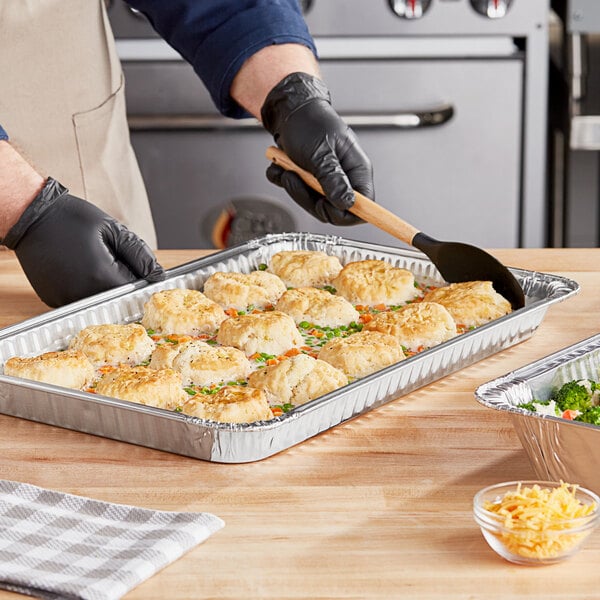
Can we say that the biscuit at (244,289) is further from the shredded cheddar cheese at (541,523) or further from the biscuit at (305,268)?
the shredded cheddar cheese at (541,523)

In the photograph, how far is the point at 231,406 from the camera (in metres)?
1.29

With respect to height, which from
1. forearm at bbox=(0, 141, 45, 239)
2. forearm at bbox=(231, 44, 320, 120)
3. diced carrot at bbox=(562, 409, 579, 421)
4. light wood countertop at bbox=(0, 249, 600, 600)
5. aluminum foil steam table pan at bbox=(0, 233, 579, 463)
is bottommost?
light wood countertop at bbox=(0, 249, 600, 600)

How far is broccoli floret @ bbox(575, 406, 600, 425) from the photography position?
3.86 ft

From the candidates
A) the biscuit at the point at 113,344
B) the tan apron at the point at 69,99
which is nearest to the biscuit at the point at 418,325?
the biscuit at the point at 113,344

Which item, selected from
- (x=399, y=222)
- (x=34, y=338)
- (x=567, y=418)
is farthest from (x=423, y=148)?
(x=567, y=418)

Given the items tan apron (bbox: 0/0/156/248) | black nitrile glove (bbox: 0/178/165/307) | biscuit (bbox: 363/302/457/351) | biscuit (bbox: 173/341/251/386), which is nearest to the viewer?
biscuit (bbox: 173/341/251/386)

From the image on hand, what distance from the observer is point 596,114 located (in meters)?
3.14

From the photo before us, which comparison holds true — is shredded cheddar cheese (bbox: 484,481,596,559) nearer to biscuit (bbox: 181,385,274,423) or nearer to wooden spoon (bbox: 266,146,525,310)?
biscuit (bbox: 181,385,274,423)

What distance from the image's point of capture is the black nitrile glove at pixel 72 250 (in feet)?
5.92

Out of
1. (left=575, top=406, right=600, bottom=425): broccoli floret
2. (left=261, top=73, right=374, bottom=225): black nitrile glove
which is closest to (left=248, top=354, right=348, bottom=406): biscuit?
(left=575, top=406, right=600, bottom=425): broccoli floret

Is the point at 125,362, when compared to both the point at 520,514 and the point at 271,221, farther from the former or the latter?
the point at 271,221

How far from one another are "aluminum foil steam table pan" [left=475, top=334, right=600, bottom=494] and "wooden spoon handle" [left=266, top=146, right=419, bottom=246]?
58 centimetres

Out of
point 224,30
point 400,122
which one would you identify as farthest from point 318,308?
point 400,122

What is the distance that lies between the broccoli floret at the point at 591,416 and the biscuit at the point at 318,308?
Result: 0.56 metres
